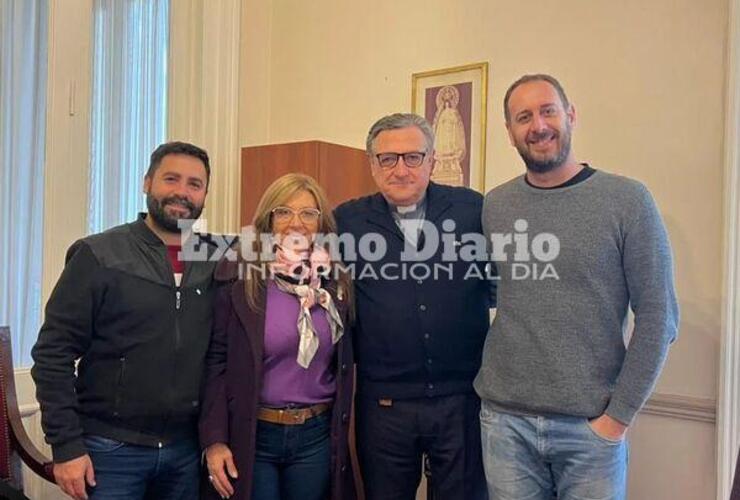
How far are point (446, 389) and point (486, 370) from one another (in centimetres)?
14

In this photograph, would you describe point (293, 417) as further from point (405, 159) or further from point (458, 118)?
point (458, 118)

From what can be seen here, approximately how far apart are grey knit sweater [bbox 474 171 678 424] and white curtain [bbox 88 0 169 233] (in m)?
1.82

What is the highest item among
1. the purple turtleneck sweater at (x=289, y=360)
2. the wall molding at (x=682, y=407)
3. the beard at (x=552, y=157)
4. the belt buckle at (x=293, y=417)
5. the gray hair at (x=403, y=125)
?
the gray hair at (x=403, y=125)

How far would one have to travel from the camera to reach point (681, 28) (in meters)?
2.25

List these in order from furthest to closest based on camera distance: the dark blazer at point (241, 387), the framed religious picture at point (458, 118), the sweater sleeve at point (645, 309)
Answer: the framed religious picture at point (458, 118), the dark blazer at point (241, 387), the sweater sleeve at point (645, 309)

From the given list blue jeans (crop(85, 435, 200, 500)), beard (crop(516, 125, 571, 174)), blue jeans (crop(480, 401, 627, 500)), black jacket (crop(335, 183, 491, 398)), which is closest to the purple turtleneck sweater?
black jacket (crop(335, 183, 491, 398))

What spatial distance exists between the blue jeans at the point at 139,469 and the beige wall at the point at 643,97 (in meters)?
1.49

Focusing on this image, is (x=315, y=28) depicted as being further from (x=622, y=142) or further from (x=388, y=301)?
(x=388, y=301)

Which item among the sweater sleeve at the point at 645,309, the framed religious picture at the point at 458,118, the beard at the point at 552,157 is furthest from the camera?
the framed religious picture at the point at 458,118

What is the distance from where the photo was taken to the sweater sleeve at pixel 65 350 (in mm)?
1726

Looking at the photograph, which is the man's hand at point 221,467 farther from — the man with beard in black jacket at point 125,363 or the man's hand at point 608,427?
the man's hand at point 608,427

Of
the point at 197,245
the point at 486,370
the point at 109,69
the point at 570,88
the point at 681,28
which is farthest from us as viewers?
the point at 109,69

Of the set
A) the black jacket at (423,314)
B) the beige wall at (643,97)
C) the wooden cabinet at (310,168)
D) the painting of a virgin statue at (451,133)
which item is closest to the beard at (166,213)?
the black jacket at (423,314)

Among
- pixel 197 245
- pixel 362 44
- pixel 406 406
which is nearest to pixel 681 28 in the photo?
pixel 362 44
